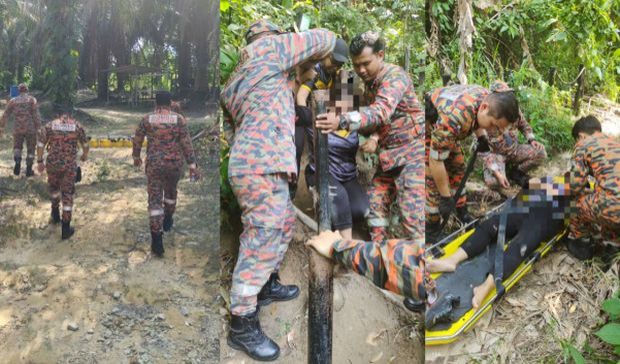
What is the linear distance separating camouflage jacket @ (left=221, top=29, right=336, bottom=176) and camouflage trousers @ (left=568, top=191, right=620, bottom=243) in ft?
5.53

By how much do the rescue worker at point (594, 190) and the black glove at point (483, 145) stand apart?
481 mm

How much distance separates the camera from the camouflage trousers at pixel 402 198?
2.57m

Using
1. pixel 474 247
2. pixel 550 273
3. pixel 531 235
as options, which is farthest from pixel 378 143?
pixel 550 273

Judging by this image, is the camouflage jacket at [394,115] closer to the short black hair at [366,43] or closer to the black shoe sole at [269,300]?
the short black hair at [366,43]

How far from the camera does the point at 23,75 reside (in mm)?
2271

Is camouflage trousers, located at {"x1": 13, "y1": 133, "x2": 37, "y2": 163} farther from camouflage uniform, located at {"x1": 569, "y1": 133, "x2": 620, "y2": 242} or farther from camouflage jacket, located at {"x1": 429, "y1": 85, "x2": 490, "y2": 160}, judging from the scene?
camouflage uniform, located at {"x1": 569, "y1": 133, "x2": 620, "y2": 242}

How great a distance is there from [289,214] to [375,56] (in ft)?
3.19

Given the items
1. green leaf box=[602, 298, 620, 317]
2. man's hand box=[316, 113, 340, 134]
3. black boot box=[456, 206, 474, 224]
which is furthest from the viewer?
black boot box=[456, 206, 474, 224]

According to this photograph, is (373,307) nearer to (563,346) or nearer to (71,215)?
(563,346)

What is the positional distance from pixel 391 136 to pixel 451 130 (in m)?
0.45

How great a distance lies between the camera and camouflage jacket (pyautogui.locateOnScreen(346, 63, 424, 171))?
2463 millimetres

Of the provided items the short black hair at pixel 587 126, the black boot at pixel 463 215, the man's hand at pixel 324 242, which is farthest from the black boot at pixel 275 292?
the short black hair at pixel 587 126

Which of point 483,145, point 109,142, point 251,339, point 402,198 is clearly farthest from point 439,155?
point 109,142

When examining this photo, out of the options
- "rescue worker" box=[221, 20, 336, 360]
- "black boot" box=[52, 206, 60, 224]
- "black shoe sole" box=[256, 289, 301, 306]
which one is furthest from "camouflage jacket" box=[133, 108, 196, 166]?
"black shoe sole" box=[256, 289, 301, 306]
